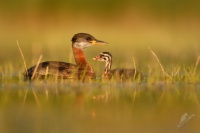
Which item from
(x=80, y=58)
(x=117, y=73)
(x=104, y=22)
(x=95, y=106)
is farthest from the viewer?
(x=104, y=22)

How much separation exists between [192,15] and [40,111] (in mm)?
20237

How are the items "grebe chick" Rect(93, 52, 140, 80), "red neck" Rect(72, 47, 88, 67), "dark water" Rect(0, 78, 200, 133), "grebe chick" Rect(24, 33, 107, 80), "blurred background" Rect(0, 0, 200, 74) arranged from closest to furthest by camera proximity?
"dark water" Rect(0, 78, 200, 133), "grebe chick" Rect(93, 52, 140, 80), "grebe chick" Rect(24, 33, 107, 80), "red neck" Rect(72, 47, 88, 67), "blurred background" Rect(0, 0, 200, 74)

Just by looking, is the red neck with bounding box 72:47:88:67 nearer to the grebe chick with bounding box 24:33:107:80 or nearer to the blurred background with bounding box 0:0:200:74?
the grebe chick with bounding box 24:33:107:80

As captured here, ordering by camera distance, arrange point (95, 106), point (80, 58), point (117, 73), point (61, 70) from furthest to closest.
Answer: point (80, 58) → point (117, 73) → point (61, 70) → point (95, 106)

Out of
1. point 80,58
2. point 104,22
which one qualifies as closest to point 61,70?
point 80,58

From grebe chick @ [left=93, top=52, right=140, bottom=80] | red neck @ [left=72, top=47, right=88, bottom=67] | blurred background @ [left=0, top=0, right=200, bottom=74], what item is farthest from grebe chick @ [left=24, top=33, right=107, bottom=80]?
blurred background @ [left=0, top=0, right=200, bottom=74]

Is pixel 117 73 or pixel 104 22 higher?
pixel 104 22

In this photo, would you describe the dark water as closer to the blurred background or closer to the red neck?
the red neck

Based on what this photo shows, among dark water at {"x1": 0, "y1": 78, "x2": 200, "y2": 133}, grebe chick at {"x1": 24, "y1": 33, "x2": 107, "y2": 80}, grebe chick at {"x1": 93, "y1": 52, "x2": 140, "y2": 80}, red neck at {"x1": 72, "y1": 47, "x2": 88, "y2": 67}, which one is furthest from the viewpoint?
red neck at {"x1": 72, "y1": 47, "x2": 88, "y2": 67}

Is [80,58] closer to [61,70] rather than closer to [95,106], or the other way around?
[61,70]

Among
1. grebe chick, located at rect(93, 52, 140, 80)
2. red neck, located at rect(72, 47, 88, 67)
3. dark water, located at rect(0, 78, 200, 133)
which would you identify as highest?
red neck, located at rect(72, 47, 88, 67)

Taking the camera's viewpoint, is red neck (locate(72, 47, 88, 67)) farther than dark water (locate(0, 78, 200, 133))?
Yes

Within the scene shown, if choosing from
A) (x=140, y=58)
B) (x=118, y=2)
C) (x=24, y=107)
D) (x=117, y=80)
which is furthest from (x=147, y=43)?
(x=24, y=107)

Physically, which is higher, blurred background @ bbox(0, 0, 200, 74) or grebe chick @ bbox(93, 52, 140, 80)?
blurred background @ bbox(0, 0, 200, 74)
